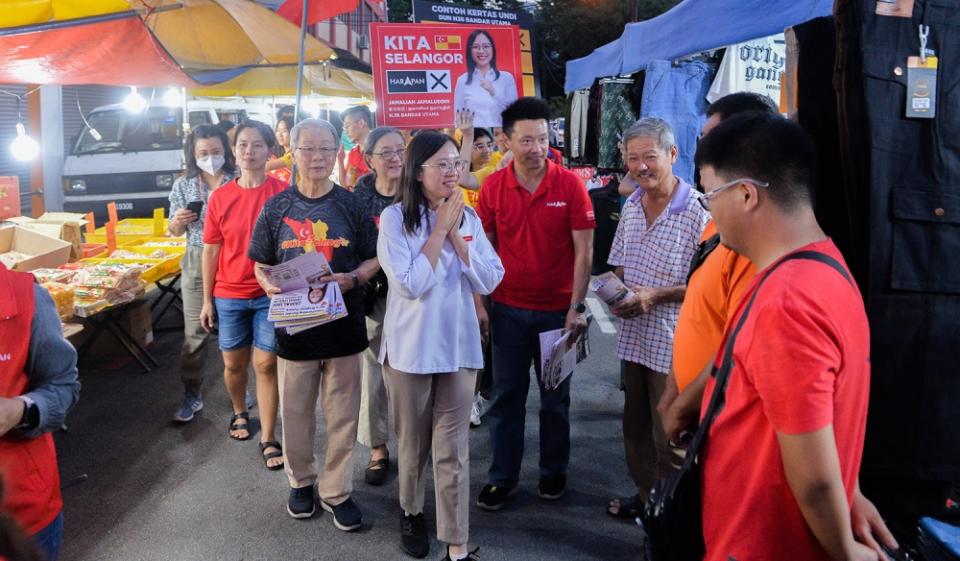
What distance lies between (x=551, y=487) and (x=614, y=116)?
539 centimetres

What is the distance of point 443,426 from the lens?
10.3 ft

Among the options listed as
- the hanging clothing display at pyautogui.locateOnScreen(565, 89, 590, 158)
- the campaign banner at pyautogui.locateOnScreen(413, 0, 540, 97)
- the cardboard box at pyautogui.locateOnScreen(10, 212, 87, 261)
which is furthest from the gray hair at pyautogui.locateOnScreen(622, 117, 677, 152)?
the hanging clothing display at pyautogui.locateOnScreen(565, 89, 590, 158)

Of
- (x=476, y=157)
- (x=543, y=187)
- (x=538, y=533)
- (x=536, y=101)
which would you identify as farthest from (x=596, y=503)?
(x=476, y=157)


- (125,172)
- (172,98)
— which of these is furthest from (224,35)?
(172,98)

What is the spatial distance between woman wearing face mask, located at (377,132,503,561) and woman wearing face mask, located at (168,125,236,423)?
232cm

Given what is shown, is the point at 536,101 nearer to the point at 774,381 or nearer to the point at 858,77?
the point at 858,77

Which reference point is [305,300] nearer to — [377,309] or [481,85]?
[377,309]

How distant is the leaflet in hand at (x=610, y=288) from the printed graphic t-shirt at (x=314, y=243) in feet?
4.31

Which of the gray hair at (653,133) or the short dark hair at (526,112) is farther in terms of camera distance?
the short dark hair at (526,112)

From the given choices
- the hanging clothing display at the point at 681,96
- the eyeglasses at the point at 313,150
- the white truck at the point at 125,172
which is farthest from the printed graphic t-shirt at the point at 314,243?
the white truck at the point at 125,172

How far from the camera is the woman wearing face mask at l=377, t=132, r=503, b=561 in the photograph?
9.95 ft

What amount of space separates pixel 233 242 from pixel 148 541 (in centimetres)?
178

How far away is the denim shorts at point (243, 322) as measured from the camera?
421cm

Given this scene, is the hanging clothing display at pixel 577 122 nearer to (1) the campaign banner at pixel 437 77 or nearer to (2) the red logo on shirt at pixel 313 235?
(1) the campaign banner at pixel 437 77
